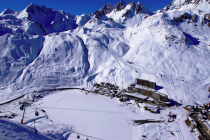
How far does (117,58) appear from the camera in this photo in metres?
27.6

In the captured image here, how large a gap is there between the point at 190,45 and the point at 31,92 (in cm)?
3458

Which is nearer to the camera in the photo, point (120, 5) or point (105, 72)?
point (105, 72)

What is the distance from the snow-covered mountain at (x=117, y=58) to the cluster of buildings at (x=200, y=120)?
58.7 inches

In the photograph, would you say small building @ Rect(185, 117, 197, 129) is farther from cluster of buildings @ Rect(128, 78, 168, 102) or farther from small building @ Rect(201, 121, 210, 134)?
cluster of buildings @ Rect(128, 78, 168, 102)

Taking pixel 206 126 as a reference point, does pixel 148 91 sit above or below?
above

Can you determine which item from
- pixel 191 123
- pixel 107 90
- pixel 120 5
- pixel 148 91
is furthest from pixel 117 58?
pixel 120 5

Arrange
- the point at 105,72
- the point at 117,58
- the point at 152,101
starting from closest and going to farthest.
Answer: the point at 152,101, the point at 105,72, the point at 117,58

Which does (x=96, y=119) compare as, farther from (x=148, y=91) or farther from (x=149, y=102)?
(x=148, y=91)

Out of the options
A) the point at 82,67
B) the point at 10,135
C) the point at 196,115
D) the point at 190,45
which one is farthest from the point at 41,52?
the point at 190,45

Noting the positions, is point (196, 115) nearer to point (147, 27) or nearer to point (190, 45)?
point (190, 45)

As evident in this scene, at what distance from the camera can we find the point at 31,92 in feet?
66.9

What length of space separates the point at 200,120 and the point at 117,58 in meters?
18.7

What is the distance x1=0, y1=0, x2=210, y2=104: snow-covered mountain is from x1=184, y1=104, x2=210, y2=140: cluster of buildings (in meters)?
1.49

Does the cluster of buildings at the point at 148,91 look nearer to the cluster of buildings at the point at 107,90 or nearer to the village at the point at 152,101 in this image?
the village at the point at 152,101
